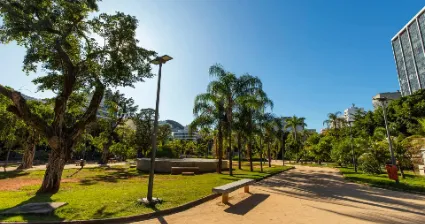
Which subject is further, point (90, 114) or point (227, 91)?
point (227, 91)

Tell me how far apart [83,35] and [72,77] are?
8.58ft

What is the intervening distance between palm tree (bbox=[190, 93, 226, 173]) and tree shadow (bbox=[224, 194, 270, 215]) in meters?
10.5

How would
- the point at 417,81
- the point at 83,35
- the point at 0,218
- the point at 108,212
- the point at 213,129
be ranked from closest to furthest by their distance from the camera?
1. the point at 0,218
2. the point at 108,212
3. the point at 83,35
4. the point at 213,129
5. the point at 417,81

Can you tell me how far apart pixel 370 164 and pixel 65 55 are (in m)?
25.8

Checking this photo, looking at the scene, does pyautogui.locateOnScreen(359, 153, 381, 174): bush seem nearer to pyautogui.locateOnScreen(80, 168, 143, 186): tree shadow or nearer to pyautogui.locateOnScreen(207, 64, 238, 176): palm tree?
pyautogui.locateOnScreen(207, 64, 238, 176): palm tree

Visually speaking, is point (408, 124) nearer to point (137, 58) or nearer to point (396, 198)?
point (396, 198)

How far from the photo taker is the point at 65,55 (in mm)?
10984

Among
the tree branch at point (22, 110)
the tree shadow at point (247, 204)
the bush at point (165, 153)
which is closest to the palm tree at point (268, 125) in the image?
the tree shadow at point (247, 204)

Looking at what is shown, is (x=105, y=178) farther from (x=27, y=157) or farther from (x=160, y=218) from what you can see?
(x=27, y=157)

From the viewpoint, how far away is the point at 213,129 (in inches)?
850

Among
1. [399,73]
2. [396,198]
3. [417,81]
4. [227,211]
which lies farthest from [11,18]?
[399,73]

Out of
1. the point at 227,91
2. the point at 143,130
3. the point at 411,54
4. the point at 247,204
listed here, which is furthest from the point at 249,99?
the point at 411,54

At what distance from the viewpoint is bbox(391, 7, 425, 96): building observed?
8056 centimetres

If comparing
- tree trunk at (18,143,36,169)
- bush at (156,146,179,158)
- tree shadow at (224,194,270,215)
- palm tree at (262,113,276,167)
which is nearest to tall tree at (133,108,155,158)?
bush at (156,146,179,158)
